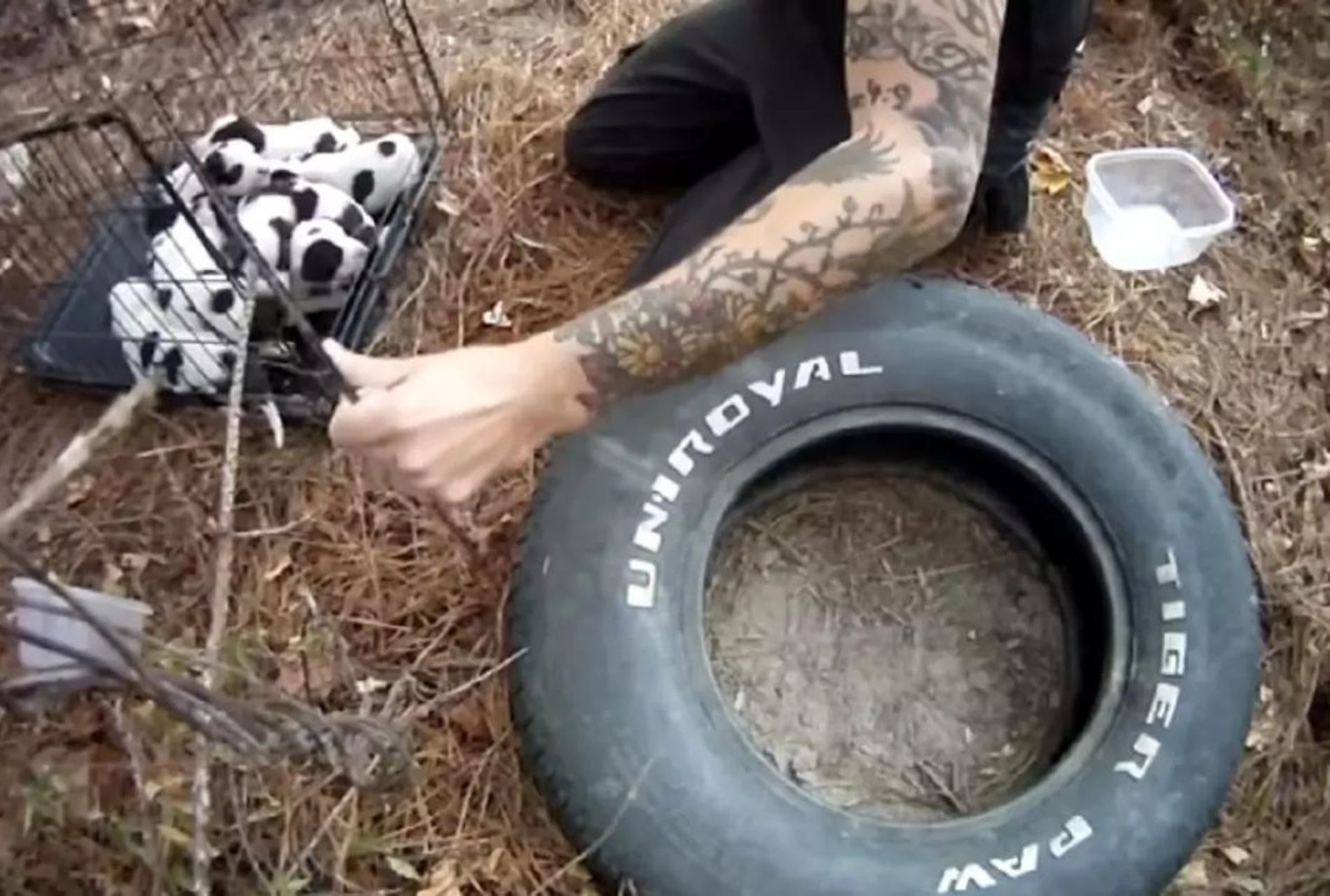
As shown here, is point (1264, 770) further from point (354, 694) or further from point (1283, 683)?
point (354, 694)

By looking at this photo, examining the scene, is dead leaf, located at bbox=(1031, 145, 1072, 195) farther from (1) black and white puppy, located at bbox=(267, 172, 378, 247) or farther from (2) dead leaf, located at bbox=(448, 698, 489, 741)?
(2) dead leaf, located at bbox=(448, 698, 489, 741)

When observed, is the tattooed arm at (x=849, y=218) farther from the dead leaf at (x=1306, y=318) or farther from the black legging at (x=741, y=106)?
the dead leaf at (x=1306, y=318)

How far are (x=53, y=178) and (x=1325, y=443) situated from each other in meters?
1.42

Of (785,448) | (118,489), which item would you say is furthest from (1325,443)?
(118,489)

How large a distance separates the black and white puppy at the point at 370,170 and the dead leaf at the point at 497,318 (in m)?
0.16

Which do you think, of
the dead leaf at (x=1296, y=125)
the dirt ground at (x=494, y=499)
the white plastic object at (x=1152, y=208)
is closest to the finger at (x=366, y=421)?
the dirt ground at (x=494, y=499)

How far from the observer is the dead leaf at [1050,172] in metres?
2.21

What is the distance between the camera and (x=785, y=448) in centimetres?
182

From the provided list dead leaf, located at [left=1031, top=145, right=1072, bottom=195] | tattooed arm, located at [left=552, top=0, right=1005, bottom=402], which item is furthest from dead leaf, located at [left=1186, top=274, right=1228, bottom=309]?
tattooed arm, located at [left=552, top=0, right=1005, bottom=402]

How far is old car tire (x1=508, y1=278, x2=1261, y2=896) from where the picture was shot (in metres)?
1.64

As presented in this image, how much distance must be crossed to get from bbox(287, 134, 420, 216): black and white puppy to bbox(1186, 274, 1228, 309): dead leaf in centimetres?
92

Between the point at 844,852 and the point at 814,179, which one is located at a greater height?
the point at 814,179

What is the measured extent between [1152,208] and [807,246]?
993 mm

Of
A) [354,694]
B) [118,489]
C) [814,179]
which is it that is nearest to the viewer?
[814,179]
